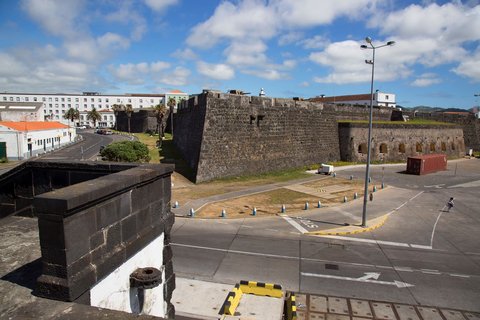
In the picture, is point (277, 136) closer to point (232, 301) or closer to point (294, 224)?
point (294, 224)

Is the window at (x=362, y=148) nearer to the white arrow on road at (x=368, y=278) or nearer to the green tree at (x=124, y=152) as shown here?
the green tree at (x=124, y=152)

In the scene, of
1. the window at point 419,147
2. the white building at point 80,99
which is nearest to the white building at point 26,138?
the window at point 419,147

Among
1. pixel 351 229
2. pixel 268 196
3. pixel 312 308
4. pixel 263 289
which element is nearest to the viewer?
pixel 312 308

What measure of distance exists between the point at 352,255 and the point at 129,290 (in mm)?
11331

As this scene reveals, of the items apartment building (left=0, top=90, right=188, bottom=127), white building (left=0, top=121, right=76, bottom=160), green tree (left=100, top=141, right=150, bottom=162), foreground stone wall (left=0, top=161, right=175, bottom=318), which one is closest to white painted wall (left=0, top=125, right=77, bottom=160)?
white building (left=0, top=121, right=76, bottom=160)

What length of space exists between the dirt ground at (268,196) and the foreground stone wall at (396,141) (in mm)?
11185

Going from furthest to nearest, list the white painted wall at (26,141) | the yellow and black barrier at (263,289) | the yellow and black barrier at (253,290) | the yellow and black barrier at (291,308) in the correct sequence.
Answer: the white painted wall at (26,141), the yellow and black barrier at (263,289), the yellow and black barrier at (253,290), the yellow and black barrier at (291,308)

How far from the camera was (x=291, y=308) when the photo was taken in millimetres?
8898

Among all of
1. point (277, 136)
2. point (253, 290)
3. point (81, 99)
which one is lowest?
point (253, 290)

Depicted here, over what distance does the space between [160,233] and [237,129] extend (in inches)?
943

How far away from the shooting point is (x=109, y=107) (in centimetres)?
13325

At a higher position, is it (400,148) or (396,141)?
(396,141)

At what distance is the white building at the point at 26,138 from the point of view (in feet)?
123

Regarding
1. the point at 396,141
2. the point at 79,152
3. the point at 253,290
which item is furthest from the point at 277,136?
the point at 79,152
